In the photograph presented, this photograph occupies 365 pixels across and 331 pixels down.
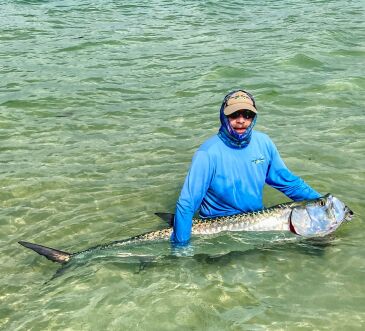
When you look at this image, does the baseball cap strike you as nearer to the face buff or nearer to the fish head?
the face buff

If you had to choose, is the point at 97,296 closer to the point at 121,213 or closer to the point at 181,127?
the point at 121,213

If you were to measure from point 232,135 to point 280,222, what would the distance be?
121 centimetres

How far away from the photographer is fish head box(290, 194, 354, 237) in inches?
245

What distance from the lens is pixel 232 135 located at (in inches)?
238

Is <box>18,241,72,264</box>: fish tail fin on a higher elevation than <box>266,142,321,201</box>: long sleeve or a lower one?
lower

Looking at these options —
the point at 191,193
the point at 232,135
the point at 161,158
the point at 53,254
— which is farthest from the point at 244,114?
the point at 161,158

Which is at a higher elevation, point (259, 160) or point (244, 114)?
point (244, 114)

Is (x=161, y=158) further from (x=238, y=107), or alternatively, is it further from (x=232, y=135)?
(x=238, y=107)

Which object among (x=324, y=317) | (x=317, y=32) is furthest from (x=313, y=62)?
(x=324, y=317)

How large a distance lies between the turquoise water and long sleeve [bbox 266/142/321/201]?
66 centimetres

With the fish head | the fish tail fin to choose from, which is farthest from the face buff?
the fish tail fin

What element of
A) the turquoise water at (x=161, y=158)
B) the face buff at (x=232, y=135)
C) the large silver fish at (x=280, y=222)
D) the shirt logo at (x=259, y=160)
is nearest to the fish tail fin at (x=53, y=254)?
the large silver fish at (x=280, y=222)

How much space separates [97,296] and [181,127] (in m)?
6.10

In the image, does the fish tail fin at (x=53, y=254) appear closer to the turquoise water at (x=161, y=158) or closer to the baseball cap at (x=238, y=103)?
the turquoise water at (x=161, y=158)
